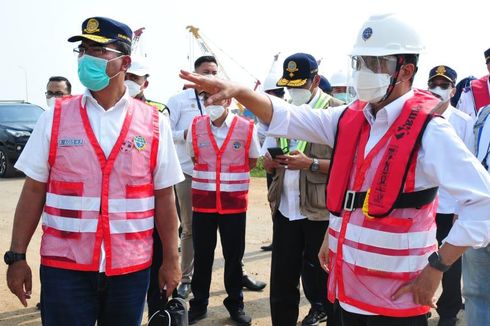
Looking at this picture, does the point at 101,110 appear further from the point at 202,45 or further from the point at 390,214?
the point at 202,45

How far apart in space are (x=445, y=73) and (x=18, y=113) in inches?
541

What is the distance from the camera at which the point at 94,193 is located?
2787 mm

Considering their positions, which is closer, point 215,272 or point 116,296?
point 116,296

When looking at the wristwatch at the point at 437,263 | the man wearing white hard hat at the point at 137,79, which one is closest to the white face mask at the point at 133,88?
the man wearing white hard hat at the point at 137,79

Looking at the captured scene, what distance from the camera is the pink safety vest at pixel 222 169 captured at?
16.3 feet

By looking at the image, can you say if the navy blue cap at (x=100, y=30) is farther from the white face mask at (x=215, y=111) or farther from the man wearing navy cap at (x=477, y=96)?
the man wearing navy cap at (x=477, y=96)

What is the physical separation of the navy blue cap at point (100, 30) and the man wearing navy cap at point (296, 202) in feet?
5.14

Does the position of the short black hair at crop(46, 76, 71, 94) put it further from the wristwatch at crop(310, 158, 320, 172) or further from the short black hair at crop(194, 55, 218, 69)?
the wristwatch at crop(310, 158, 320, 172)

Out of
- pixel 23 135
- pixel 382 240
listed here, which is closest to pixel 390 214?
pixel 382 240

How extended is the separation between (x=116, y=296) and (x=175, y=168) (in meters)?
0.79

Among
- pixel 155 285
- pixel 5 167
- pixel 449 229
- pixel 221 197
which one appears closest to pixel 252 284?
pixel 221 197

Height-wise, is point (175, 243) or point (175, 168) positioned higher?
point (175, 168)

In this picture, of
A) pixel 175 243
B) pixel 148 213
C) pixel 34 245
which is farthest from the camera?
pixel 34 245

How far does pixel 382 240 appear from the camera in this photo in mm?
2428
